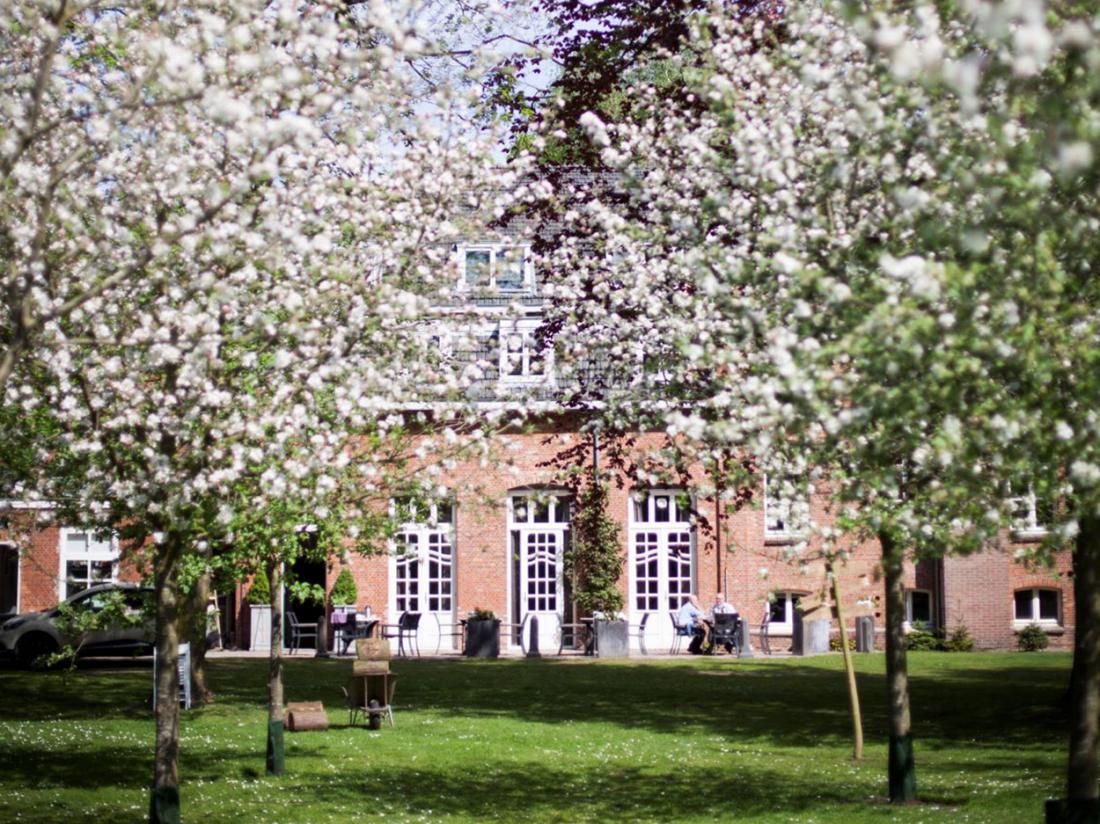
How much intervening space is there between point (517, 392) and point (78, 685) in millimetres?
13894

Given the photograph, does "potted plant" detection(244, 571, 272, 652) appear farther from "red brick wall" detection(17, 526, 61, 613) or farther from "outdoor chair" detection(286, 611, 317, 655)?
"red brick wall" detection(17, 526, 61, 613)

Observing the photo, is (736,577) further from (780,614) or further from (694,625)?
(694,625)

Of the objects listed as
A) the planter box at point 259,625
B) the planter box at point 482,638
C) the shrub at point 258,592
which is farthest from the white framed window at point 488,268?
the planter box at point 259,625

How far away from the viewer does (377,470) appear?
10727 millimetres

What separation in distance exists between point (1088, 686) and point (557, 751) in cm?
785

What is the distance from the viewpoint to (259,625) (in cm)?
3244

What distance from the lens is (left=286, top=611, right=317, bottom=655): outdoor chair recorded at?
3173 cm

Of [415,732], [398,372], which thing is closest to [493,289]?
[398,372]

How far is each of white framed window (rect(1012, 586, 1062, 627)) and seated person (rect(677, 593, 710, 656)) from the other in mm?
7352

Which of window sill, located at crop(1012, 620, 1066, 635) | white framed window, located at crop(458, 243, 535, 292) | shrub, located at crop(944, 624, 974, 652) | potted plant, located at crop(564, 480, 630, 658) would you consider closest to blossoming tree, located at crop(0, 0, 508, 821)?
white framed window, located at crop(458, 243, 535, 292)

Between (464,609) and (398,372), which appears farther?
(464,609)

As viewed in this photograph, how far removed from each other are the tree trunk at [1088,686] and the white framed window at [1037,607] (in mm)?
24959

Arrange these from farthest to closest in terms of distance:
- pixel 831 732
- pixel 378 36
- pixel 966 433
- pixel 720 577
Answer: pixel 720 577 → pixel 831 732 → pixel 378 36 → pixel 966 433

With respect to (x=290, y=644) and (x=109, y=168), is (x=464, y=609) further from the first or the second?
(x=109, y=168)
